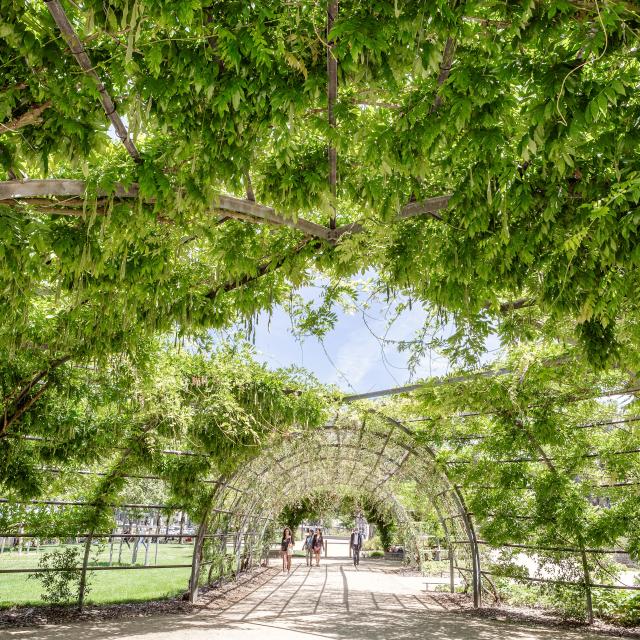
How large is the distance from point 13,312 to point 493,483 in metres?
8.36

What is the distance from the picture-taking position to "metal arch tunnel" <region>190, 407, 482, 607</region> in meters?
10.8

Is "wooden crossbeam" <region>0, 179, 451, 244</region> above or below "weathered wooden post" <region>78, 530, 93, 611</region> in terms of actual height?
above

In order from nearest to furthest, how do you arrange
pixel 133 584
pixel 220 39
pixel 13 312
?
pixel 220 39 < pixel 13 312 < pixel 133 584

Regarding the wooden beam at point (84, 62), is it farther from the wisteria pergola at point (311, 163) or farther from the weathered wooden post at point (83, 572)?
the weathered wooden post at point (83, 572)

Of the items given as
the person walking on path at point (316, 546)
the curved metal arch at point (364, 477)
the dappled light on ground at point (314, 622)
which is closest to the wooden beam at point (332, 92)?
the dappled light on ground at point (314, 622)

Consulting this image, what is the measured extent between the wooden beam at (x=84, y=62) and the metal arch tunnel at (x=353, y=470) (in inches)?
302

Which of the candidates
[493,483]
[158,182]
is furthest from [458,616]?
[158,182]

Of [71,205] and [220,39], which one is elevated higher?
[220,39]

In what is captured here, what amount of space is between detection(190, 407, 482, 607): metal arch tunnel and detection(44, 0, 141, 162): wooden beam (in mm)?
7676

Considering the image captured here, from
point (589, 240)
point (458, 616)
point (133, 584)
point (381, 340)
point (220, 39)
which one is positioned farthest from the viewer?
point (133, 584)

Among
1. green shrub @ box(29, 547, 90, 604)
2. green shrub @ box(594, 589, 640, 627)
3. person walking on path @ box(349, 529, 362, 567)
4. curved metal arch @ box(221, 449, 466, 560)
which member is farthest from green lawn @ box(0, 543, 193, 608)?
green shrub @ box(594, 589, 640, 627)

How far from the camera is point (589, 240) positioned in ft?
10.9

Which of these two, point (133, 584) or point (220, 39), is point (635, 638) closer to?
point (220, 39)

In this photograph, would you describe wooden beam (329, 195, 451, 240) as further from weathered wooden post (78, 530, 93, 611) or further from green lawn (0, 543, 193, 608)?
green lawn (0, 543, 193, 608)
